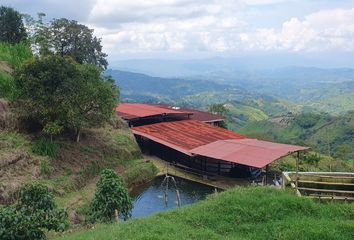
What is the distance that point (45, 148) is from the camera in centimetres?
2611

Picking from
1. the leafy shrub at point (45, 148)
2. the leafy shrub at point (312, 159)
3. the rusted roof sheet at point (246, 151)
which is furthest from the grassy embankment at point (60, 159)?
Result: the leafy shrub at point (312, 159)

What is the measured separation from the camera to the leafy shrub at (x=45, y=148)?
25734 millimetres

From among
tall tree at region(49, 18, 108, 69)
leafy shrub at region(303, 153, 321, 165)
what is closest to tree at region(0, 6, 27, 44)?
tall tree at region(49, 18, 108, 69)

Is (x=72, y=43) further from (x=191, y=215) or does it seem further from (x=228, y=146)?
(x=191, y=215)

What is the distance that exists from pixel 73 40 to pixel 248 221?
38.0 metres

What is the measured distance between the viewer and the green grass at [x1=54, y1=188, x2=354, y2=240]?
11594 millimetres

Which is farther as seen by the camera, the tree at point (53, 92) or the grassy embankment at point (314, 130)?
the grassy embankment at point (314, 130)

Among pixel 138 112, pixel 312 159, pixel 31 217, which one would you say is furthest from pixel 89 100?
pixel 312 159

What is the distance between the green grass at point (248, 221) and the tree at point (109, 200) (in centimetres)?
494

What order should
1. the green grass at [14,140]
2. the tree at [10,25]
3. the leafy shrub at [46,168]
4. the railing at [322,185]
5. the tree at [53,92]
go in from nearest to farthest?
the railing at [322,185]
the leafy shrub at [46,168]
the green grass at [14,140]
the tree at [53,92]
the tree at [10,25]

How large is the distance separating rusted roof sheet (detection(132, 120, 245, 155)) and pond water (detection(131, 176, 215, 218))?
3.01 metres

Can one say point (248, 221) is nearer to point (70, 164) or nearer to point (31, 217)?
point (31, 217)

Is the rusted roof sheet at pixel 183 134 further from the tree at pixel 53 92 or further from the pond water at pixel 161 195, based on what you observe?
the tree at pixel 53 92

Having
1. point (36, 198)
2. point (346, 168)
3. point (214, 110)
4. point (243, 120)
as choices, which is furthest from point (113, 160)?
point (243, 120)
